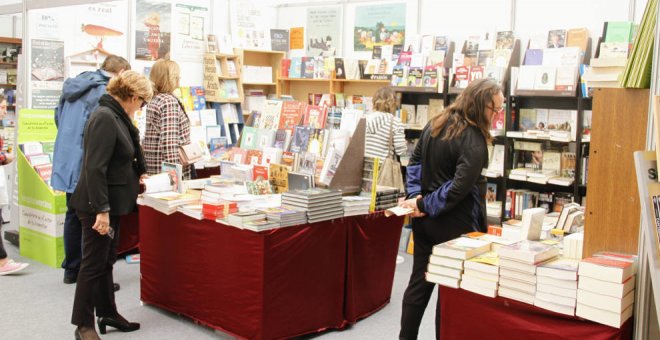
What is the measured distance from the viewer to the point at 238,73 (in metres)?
7.96

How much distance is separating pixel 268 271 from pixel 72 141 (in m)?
2.17

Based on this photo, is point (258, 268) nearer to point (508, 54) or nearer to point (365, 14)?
point (508, 54)

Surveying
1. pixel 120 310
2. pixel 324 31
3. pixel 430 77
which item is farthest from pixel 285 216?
pixel 324 31

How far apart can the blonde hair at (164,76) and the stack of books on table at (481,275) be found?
2.92 meters

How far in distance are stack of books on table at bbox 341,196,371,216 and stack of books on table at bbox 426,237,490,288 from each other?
121 centimetres

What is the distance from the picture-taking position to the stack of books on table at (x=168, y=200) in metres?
3.85

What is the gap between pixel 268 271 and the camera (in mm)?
3531

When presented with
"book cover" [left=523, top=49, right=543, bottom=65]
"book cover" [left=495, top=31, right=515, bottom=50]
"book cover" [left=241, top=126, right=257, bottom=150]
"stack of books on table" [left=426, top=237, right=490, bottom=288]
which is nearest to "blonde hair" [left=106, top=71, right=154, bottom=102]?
"book cover" [left=241, top=126, right=257, bottom=150]

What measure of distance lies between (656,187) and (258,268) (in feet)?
7.24

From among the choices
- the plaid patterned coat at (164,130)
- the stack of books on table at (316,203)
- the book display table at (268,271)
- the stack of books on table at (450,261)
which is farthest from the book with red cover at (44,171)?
the stack of books on table at (450,261)

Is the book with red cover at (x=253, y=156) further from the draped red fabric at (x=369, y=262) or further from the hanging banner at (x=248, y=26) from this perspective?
the hanging banner at (x=248, y=26)

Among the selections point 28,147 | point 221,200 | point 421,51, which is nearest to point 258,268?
point 221,200

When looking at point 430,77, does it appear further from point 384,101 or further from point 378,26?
point 378,26

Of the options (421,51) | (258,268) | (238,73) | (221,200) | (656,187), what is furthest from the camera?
(238,73)
